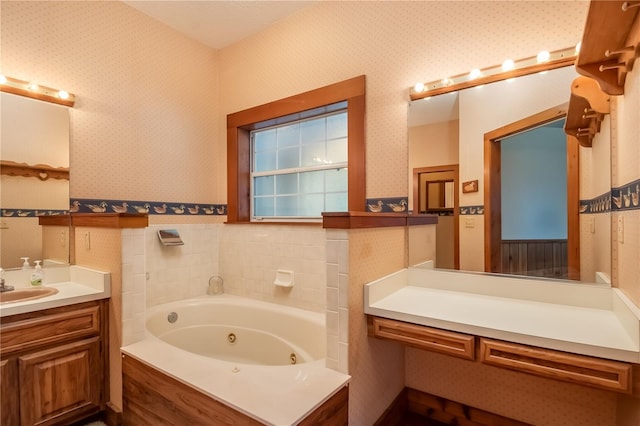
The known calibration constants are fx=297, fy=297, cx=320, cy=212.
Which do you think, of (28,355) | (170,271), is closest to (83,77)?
(170,271)

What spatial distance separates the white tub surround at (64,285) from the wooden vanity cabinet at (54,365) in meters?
0.04

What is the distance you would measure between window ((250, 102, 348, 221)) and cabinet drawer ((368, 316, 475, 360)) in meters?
1.16

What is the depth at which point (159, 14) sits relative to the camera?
249 centimetres

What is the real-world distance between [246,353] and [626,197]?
8.08ft

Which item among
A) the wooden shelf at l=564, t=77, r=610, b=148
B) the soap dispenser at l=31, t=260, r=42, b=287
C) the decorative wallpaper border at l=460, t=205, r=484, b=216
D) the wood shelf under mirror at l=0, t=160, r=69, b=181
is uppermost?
the wooden shelf at l=564, t=77, r=610, b=148

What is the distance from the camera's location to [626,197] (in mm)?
1195

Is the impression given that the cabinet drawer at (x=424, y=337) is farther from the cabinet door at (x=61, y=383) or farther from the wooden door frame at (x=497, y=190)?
the cabinet door at (x=61, y=383)

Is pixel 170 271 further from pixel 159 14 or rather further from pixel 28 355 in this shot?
pixel 159 14

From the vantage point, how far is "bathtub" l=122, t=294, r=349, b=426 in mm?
1228

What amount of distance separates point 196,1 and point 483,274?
287cm

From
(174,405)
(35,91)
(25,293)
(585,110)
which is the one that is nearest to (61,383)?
(25,293)

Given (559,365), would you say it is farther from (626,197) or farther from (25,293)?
(25,293)

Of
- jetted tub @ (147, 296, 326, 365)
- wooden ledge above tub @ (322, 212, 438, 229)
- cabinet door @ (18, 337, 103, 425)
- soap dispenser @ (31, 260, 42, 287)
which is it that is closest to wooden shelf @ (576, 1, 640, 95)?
wooden ledge above tub @ (322, 212, 438, 229)

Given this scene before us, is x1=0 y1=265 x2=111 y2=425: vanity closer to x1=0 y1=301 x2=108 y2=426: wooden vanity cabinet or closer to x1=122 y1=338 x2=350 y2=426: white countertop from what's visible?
x1=0 y1=301 x2=108 y2=426: wooden vanity cabinet
